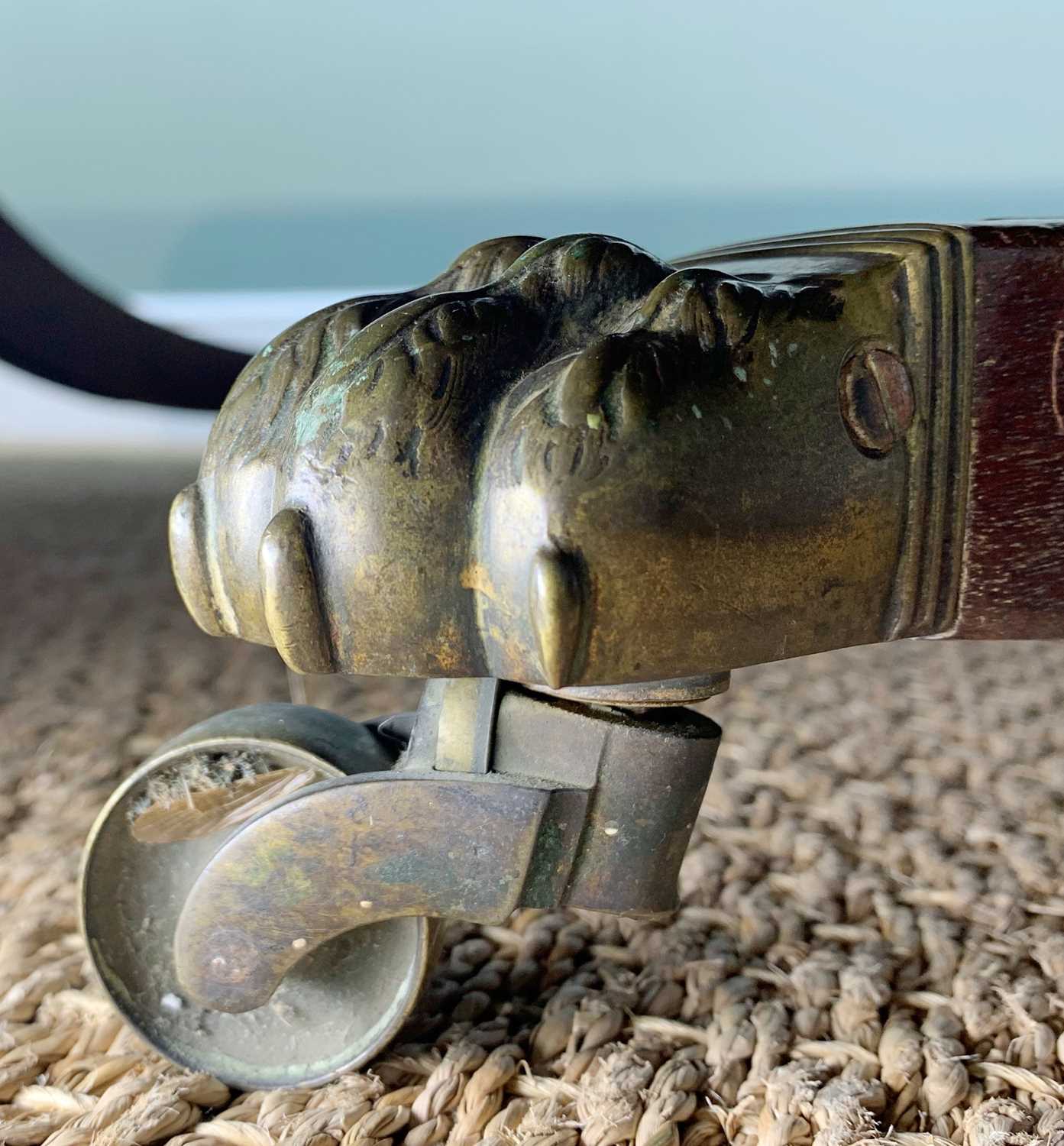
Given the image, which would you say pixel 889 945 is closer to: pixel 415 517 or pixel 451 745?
pixel 451 745

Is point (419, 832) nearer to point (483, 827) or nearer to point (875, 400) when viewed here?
point (483, 827)

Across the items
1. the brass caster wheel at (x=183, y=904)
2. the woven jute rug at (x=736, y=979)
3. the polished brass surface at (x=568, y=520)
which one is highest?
the polished brass surface at (x=568, y=520)

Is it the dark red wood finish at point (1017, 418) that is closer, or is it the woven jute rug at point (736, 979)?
the dark red wood finish at point (1017, 418)

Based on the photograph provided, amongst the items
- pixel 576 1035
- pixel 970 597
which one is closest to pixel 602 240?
pixel 970 597

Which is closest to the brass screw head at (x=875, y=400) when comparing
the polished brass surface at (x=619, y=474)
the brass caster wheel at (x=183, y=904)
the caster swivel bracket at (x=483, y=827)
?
the polished brass surface at (x=619, y=474)

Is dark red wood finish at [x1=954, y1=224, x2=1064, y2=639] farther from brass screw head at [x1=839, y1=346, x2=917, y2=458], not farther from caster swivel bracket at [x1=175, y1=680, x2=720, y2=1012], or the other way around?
Result: caster swivel bracket at [x1=175, y1=680, x2=720, y2=1012]

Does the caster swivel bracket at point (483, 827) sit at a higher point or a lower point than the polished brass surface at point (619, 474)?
lower

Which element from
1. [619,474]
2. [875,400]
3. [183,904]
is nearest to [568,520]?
[619,474]

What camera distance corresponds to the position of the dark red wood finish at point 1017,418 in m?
0.44

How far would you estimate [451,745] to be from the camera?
0.52 meters

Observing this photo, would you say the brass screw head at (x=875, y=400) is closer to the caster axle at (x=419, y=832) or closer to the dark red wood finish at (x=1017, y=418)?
the dark red wood finish at (x=1017, y=418)

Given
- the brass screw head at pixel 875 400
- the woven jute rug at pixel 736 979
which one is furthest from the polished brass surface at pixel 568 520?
the woven jute rug at pixel 736 979

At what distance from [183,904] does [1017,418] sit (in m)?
0.44

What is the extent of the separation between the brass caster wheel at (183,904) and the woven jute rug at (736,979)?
2cm
